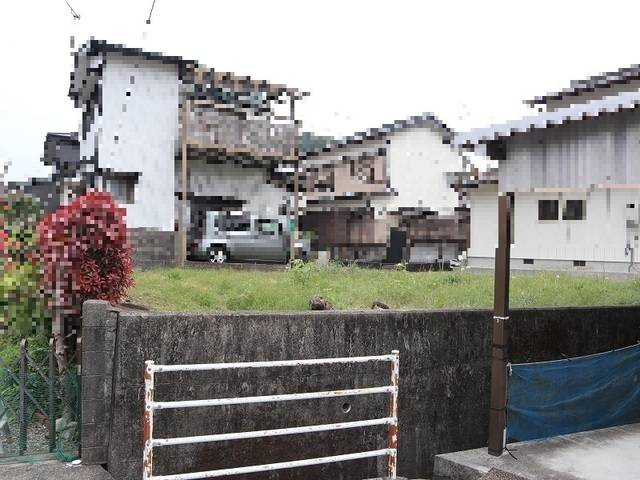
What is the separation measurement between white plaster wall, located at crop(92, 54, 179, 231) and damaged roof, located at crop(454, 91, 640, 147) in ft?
37.8

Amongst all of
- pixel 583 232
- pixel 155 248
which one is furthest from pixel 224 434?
pixel 155 248

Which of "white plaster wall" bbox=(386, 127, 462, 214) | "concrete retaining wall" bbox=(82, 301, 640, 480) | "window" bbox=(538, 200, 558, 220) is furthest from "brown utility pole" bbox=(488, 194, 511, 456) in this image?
"white plaster wall" bbox=(386, 127, 462, 214)

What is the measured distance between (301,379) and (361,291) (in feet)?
11.6

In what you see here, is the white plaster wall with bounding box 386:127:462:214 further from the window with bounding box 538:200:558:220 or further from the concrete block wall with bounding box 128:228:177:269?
the window with bounding box 538:200:558:220

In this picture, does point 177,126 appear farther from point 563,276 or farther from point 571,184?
point 571,184

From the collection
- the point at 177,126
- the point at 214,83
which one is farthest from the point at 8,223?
the point at 214,83

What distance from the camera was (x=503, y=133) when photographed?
6672mm

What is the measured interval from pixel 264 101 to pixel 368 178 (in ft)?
19.1

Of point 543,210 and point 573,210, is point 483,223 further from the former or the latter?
point 543,210

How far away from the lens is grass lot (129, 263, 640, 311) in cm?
746

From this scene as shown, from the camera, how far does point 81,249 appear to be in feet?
16.4

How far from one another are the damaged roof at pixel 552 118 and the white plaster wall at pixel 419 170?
15211mm

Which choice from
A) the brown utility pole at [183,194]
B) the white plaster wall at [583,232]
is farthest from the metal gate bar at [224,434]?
the brown utility pole at [183,194]

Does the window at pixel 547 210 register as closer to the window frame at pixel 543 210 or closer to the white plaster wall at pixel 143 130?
the window frame at pixel 543 210
